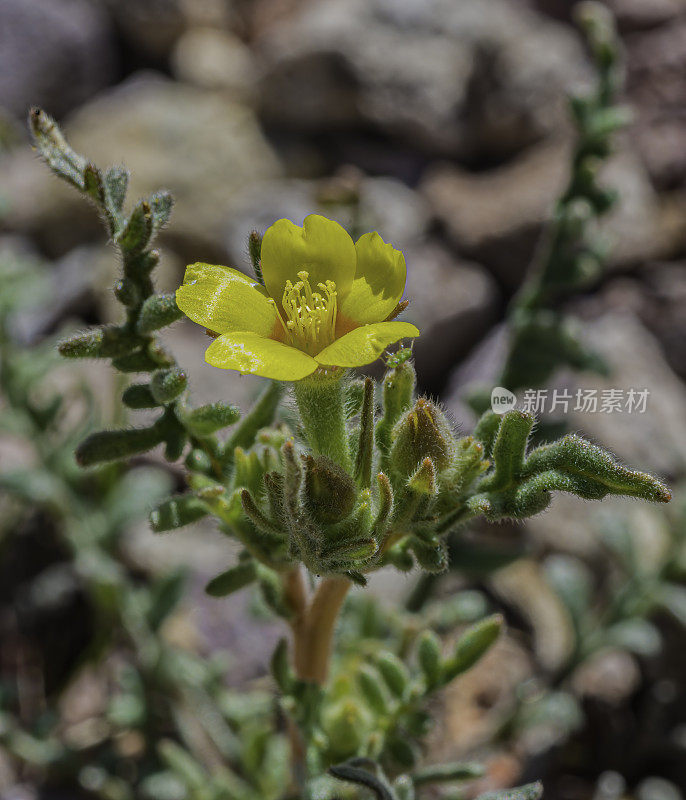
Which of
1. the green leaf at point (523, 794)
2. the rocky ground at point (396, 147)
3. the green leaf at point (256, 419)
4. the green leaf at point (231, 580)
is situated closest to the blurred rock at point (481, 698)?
the rocky ground at point (396, 147)

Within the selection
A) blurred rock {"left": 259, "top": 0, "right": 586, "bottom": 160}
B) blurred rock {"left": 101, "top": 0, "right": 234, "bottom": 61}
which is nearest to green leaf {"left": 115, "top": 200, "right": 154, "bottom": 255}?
blurred rock {"left": 259, "top": 0, "right": 586, "bottom": 160}

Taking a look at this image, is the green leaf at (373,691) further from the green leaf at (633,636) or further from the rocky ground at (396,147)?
the rocky ground at (396,147)

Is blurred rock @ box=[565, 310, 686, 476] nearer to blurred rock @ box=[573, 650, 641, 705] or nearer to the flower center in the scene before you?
blurred rock @ box=[573, 650, 641, 705]

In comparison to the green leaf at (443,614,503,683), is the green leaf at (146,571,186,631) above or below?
below

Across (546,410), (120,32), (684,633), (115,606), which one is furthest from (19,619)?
(120,32)

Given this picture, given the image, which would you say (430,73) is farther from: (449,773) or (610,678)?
(449,773)
